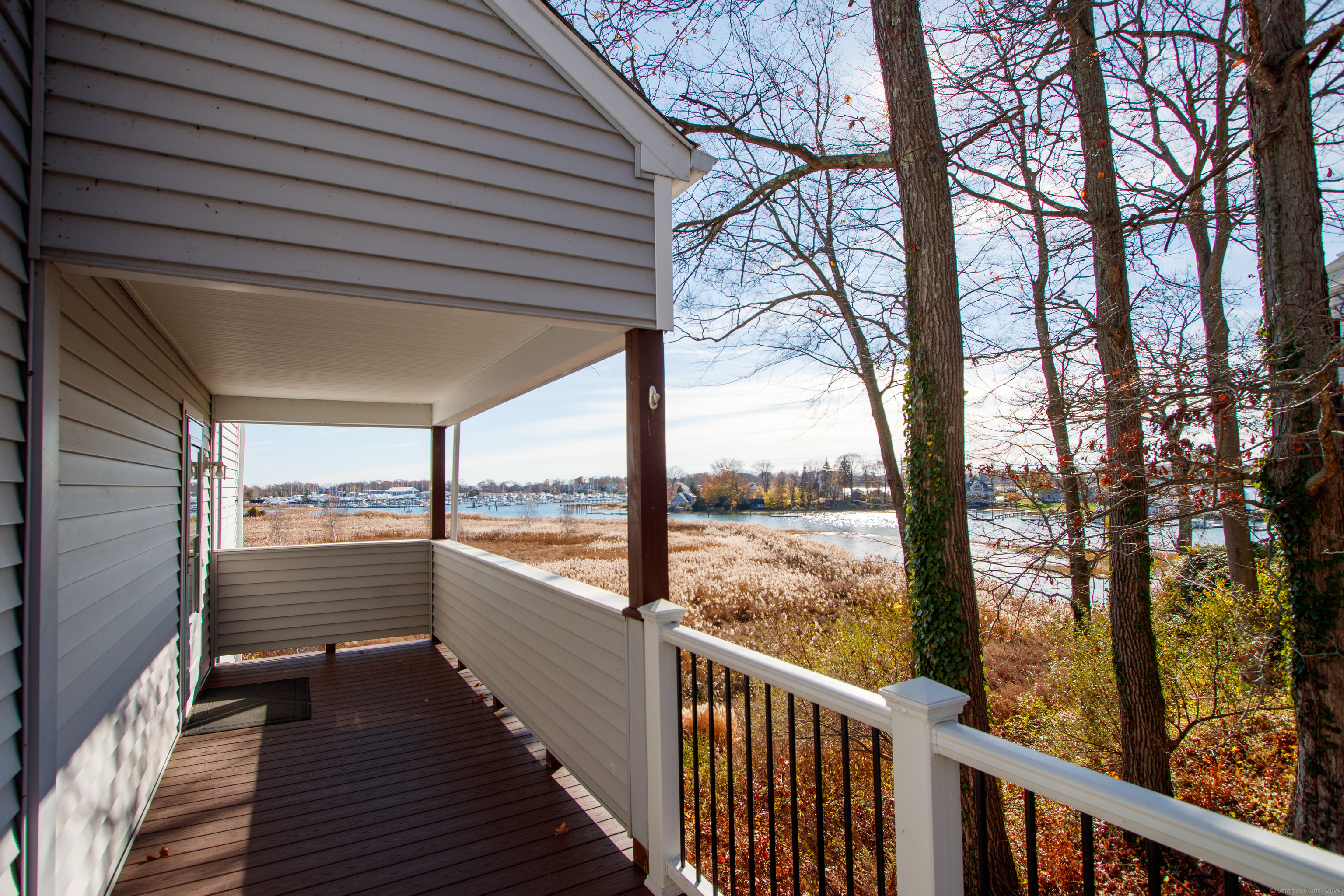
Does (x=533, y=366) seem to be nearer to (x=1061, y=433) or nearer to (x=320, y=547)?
(x=320, y=547)

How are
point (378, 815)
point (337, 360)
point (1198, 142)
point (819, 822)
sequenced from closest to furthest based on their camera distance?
1. point (819, 822)
2. point (378, 815)
3. point (337, 360)
4. point (1198, 142)

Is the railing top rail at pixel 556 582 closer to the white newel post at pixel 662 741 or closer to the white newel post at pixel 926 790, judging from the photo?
the white newel post at pixel 662 741

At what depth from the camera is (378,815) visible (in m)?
3.15

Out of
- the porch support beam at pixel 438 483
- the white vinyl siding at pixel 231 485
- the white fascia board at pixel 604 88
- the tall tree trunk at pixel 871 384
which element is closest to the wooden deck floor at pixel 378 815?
the porch support beam at pixel 438 483

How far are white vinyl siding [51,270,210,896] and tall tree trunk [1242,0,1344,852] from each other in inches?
231

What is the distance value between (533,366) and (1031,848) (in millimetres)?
3244

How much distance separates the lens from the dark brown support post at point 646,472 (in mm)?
2582

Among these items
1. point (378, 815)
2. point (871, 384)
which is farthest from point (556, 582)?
point (871, 384)

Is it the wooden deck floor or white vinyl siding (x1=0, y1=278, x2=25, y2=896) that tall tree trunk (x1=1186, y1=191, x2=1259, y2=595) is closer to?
the wooden deck floor

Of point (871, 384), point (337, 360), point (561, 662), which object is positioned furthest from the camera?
point (871, 384)

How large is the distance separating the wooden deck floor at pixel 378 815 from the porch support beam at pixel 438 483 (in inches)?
76.3

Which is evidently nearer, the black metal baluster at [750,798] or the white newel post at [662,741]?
the black metal baluster at [750,798]

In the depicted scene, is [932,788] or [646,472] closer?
[932,788]

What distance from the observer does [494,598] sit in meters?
4.39
